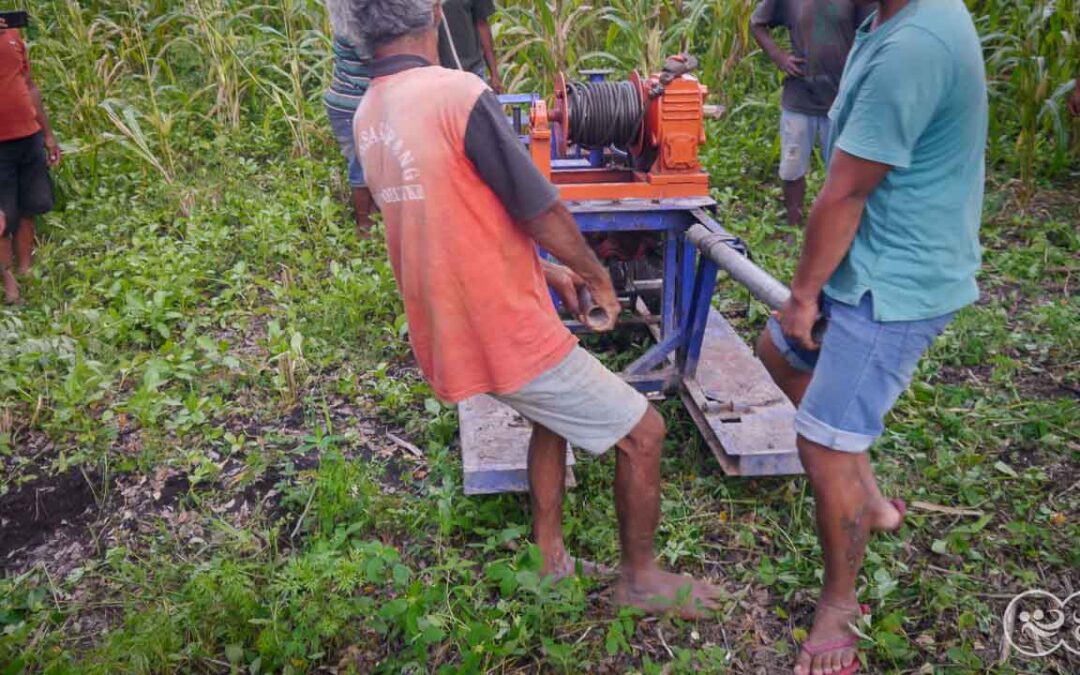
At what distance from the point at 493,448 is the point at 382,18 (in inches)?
67.1

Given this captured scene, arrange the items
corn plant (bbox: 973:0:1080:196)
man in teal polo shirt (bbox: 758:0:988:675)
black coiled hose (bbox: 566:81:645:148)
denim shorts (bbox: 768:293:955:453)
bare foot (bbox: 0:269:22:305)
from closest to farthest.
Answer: man in teal polo shirt (bbox: 758:0:988:675), denim shorts (bbox: 768:293:955:453), black coiled hose (bbox: 566:81:645:148), bare foot (bbox: 0:269:22:305), corn plant (bbox: 973:0:1080:196)

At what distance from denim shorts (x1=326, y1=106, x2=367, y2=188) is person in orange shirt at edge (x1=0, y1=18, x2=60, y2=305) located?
1.74 m

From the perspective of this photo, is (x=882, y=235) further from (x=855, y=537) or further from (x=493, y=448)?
(x=493, y=448)

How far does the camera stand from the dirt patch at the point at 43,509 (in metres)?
3.40

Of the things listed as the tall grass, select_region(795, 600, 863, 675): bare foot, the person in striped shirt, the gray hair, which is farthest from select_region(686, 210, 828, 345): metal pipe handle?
the tall grass

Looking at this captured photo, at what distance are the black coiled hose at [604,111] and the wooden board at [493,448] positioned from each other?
120 cm

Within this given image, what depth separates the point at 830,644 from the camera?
2.69 m

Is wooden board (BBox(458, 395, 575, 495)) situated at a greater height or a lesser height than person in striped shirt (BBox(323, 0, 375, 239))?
lesser

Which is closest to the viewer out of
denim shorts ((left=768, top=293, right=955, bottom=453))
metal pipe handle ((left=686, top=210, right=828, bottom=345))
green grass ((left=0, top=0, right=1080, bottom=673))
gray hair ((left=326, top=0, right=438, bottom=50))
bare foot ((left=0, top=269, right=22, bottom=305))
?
gray hair ((left=326, top=0, right=438, bottom=50))

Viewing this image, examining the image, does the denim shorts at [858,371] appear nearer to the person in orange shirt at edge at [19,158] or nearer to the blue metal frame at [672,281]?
the blue metal frame at [672,281]

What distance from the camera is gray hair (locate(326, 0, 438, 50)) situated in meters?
2.25

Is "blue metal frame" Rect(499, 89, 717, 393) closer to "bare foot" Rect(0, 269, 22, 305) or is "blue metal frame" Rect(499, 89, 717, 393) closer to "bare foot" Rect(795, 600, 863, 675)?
"bare foot" Rect(795, 600, 863, 675)

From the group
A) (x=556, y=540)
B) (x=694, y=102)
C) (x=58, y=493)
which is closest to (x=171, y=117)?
(x=58, y=493)

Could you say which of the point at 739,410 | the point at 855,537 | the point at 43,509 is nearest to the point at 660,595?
the point at 855,537
